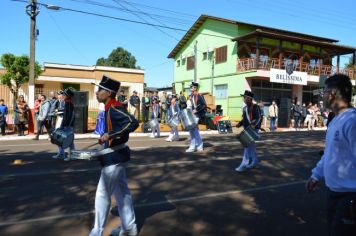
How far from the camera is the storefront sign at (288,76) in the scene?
32031mm

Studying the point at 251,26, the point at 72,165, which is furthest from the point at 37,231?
the point at 251,26

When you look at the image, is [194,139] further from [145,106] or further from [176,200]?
[145,106]

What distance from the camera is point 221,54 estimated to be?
36938 mm

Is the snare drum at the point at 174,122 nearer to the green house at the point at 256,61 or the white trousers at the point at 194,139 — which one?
the white trousers at the point at 194,139

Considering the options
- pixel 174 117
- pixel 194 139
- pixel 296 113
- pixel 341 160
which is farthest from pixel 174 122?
pixel 296 113

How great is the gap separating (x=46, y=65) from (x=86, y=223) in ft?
111

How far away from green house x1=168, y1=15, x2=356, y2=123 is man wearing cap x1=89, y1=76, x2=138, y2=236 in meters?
25.1

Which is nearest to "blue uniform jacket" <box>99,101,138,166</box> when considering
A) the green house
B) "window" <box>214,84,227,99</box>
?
the green house

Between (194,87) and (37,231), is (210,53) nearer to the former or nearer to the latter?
(194,87)

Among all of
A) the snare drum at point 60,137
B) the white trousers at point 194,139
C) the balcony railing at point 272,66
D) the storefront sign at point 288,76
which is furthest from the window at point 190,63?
the snare drum at point 60,137

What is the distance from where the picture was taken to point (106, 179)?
447 cm

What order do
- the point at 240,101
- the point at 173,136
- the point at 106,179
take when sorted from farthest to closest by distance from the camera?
1. the point at 240,101
2. the point at 173,136
3. the point at 106,179

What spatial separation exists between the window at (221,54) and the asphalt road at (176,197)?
26.5 meters

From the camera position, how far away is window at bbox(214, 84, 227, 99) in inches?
1425
